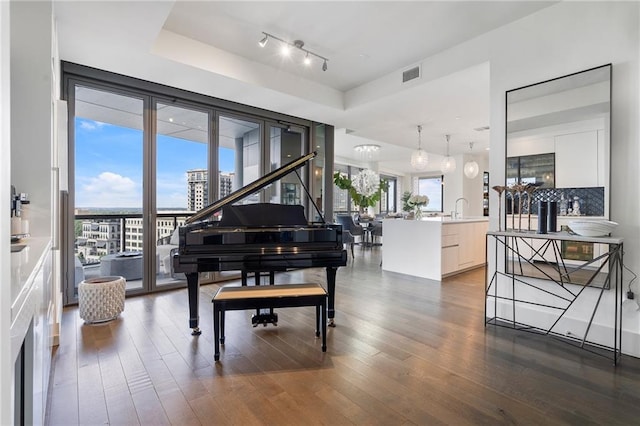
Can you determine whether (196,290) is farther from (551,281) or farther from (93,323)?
(551,281)

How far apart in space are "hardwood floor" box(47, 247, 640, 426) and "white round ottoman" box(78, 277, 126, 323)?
4.6 inches

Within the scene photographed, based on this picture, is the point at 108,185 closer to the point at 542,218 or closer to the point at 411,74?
the point at 411,74

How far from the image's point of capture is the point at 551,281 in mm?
2873

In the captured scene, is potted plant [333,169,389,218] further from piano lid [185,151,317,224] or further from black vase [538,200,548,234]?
black vase [538,200,548,234]

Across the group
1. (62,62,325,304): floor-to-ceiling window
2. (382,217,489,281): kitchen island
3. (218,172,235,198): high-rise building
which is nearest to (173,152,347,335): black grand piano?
(62,62,325,304): floor-to-ceiling window

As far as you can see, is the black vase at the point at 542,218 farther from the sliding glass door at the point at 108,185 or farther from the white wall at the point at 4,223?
the sliding glass door at the point at 108,185

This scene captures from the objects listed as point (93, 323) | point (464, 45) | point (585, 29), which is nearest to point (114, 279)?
point (93, 323)

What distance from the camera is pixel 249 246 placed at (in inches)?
105

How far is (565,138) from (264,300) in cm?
296

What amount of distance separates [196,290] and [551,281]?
3.17m

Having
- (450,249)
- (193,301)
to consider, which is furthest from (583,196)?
(193,301)

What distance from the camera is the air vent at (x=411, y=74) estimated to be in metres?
3.97

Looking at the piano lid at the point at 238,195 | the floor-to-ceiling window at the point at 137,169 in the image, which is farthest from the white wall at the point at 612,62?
the floor-to-ceiling window at the point at 137,169

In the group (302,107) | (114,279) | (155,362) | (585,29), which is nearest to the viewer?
(155,362)
